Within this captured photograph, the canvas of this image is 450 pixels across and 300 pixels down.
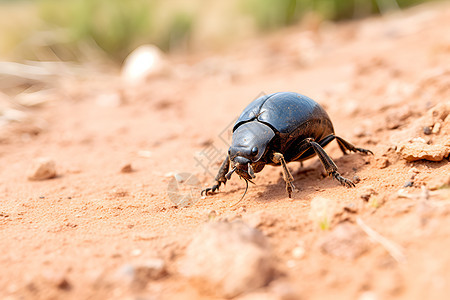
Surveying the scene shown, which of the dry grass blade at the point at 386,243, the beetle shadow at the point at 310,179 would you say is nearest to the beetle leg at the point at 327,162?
the beetle shadow at the point at 310,179

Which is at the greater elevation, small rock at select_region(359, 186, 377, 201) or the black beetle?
the black beetle

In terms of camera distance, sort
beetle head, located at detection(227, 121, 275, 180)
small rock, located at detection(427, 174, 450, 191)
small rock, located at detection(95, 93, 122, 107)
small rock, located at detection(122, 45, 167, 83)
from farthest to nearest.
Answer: small rock, located at detection(122, 45, 167, 83) → small rock, located at detection(95, 93, 122, 107) → beetle head, located at detection(227, 121, 275, 180) → small rock, located at detection(427, 174, 450, 191)

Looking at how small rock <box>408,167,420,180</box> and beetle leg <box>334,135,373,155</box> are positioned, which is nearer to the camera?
small rock <box>408,167,420,180</box>

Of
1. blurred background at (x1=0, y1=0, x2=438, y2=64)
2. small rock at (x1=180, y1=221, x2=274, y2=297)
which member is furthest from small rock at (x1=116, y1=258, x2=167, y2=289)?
blurred background at (x1=0, y1=0, x2=438, y2=64)

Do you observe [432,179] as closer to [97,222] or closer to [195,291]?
[195,291]

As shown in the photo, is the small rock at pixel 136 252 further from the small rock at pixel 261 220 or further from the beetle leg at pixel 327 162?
the beetle leg at pixel 327 162

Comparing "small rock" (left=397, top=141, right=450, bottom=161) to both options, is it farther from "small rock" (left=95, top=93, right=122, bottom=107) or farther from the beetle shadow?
"small rock" (left=95, top=93, right=122, bottom=107)

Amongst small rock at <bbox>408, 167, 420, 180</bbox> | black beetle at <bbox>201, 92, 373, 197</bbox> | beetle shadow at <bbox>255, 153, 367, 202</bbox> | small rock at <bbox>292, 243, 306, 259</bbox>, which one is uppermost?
black beetle at <bbox>201, 92, 373, 197</bbox>

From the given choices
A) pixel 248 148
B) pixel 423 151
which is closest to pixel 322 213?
pixel 248 148

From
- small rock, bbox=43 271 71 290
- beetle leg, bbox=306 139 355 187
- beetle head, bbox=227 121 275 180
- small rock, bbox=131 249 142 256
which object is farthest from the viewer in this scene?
beetle leg, bbox=306 139 355 187
